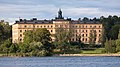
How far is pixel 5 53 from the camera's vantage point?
385 ft

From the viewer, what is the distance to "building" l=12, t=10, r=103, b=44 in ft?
575

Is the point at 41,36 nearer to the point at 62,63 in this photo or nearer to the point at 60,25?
the point at 62,63

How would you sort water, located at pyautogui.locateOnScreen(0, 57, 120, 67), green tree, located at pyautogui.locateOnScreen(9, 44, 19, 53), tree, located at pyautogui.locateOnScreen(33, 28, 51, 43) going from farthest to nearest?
tree, located at pyautogui.locateOnScreen(33, 28, 51, 43) < green tree, located at pyautogui.locateOnScreen(9, 44, 19, 53) < water, located at pyautogui.locateOnScreen(0, 57, 120, 67)

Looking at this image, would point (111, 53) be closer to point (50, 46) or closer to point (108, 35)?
point (50, 46)

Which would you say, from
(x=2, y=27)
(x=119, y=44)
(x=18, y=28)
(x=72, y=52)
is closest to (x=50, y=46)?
(x=72, y=52)

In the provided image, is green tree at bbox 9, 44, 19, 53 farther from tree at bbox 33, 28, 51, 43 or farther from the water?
the water

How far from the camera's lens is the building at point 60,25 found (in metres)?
175

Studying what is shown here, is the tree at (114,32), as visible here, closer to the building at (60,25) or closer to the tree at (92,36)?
the tree at (92,36)

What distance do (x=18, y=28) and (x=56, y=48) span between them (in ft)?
178

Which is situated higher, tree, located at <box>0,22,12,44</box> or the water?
tree, located at <box>0,22,12,44</box>

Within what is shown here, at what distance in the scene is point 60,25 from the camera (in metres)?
175

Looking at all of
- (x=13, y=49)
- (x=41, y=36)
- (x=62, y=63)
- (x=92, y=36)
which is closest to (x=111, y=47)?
(x=41, y=36)

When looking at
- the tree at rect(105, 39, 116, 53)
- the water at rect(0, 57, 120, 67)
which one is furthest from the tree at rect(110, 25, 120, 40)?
the water at rect(0, 57, 120, 67)

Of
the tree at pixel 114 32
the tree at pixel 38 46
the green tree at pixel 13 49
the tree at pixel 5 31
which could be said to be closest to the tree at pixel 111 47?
the tree at pixel 38 46
